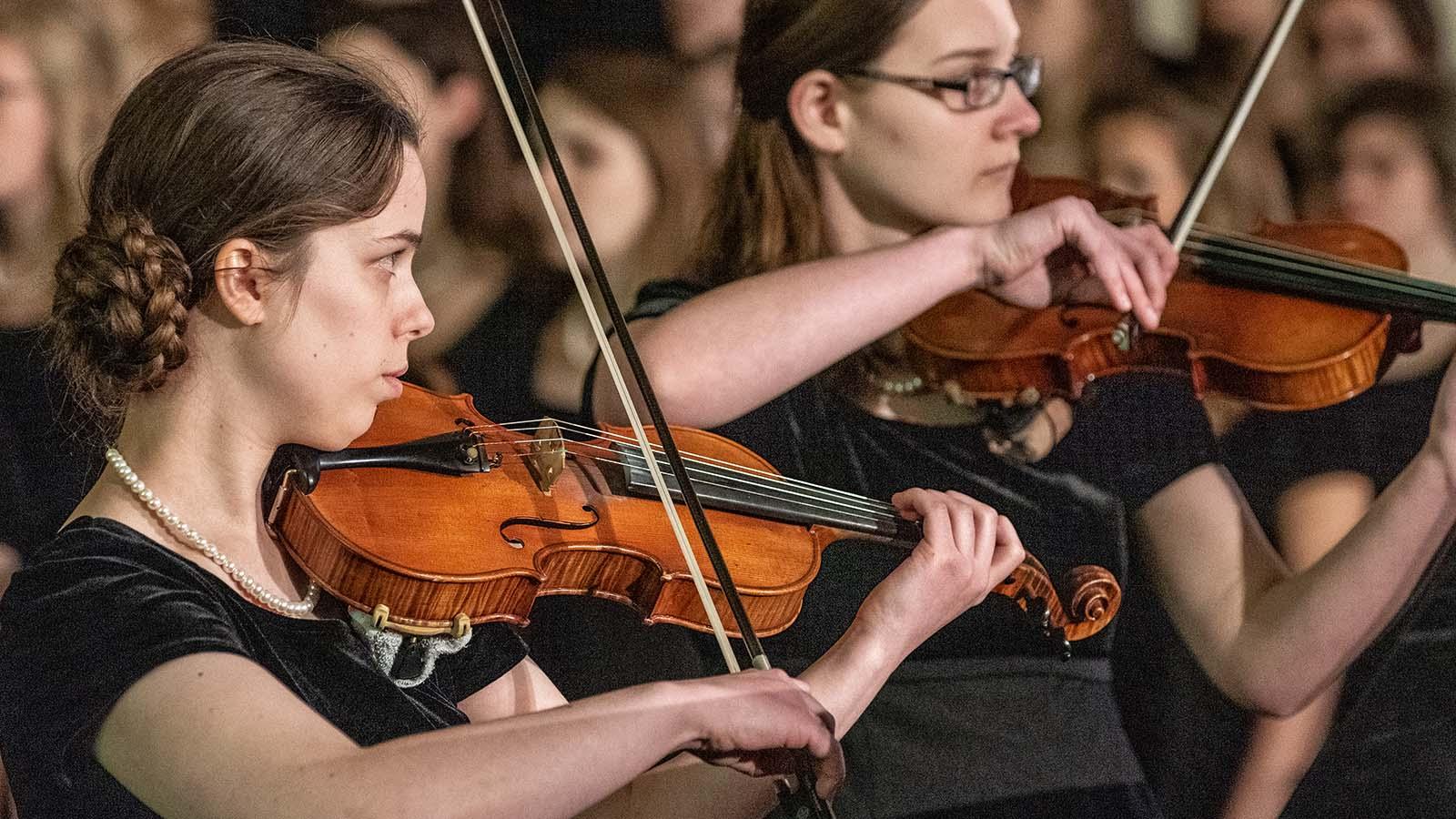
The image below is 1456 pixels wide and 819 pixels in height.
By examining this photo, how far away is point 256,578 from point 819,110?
26.3 inches

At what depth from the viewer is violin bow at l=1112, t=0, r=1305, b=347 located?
1.28 metres

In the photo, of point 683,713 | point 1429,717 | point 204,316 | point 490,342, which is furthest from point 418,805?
point 1429,717

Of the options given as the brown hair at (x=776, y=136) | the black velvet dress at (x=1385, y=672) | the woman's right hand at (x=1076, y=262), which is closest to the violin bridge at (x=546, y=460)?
the brown hair at (x=776, y=136)

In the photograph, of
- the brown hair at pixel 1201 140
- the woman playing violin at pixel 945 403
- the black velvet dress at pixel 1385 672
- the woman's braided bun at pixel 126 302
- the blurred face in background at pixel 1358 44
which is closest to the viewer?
the woman's braided bun at pixel 126 302

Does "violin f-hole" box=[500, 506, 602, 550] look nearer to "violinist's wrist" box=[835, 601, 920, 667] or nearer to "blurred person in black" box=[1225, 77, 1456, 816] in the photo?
"violinist's wrist" box=[835, 601, 920, 667]

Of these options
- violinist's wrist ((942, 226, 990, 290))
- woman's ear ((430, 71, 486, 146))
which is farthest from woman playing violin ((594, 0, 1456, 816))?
woman's ear ((430, 71, 486, 146))

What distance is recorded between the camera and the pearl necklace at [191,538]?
3.04 ft

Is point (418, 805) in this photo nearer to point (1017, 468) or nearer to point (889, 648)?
point (889, 648)

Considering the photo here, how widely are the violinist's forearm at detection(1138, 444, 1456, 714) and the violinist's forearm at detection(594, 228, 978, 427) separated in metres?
0.29

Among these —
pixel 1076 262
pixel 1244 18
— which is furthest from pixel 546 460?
pixel 1244 18

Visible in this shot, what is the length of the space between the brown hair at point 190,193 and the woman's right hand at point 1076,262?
57cm

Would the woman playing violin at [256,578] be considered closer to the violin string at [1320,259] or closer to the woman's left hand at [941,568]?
the woman's left hand at [941,568]

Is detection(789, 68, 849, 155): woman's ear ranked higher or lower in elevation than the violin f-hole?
higher

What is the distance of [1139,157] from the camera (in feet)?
5.06
